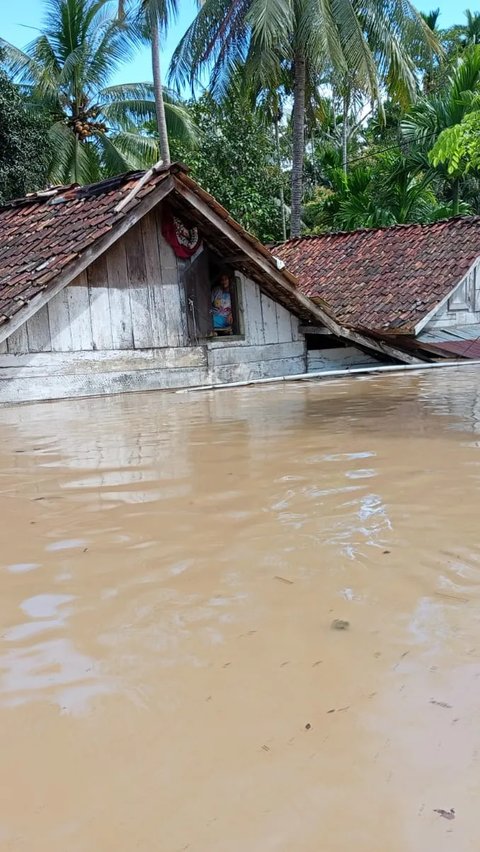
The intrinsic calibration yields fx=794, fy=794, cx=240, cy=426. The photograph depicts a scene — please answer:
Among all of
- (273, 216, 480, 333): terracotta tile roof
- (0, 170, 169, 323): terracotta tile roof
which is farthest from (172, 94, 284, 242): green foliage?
(0, 170, 169, 323): terracotta tile roof

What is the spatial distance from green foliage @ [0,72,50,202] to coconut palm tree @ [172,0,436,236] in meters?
3.77

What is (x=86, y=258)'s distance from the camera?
9328 mm

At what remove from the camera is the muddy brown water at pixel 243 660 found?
148 cm

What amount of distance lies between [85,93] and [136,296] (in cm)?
1407

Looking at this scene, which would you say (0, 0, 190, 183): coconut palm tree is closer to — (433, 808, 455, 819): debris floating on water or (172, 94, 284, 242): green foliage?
(172, 94, 284, 242): green foliage

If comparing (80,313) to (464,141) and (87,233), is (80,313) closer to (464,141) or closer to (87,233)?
(87,233)

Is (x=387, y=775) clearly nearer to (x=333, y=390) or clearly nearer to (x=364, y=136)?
(x=333, y=390)

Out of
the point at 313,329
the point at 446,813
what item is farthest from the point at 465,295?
the point at 446,813

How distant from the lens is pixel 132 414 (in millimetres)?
7699

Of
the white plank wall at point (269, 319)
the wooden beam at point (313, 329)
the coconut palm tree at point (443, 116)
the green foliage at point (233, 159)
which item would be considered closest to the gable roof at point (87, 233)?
the white plank wall at point (269, 319)

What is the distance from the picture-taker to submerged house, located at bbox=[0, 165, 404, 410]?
9.41 meters

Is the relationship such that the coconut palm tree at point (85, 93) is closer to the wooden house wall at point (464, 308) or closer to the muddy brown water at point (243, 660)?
the wooden house wall at point (464, 308)

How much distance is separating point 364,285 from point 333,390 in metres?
6.96

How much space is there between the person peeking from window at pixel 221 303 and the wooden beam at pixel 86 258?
1.89m
